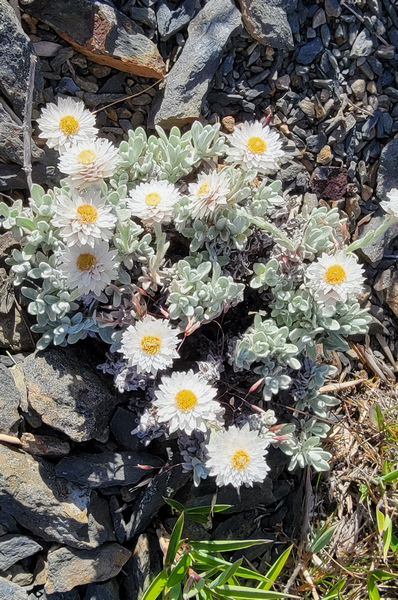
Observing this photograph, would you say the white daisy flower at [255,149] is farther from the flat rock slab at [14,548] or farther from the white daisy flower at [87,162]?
the flat rock slab at [14,548]

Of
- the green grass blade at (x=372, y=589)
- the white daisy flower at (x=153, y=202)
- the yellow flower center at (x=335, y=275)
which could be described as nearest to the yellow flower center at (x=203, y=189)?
the white daisy flower at (x=153, y=202)

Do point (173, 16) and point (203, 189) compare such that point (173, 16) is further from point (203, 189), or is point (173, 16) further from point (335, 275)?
point (335, 275)

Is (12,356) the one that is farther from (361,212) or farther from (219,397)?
(361,212)

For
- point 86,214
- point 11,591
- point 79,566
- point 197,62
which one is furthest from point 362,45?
point 11,591

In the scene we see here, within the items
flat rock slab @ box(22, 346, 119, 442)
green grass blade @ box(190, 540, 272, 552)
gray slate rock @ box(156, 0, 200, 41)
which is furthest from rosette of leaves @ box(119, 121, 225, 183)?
green grass blade @ box(190, 540, 272, 552)

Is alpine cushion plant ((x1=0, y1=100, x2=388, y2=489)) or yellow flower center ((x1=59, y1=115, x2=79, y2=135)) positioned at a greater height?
yellow flower center ((x1=59, y1=115, x2=79, y2=135))

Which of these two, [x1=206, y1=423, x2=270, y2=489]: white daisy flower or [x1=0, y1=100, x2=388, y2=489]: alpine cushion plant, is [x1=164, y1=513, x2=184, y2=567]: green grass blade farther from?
[x1=206, y1=423, x2=270, y2=489]: white daisy flower
